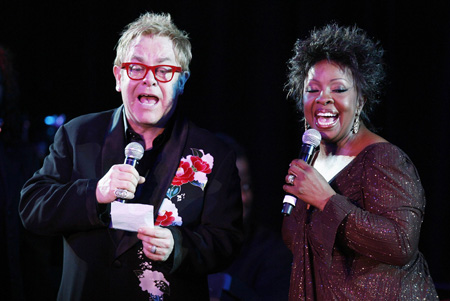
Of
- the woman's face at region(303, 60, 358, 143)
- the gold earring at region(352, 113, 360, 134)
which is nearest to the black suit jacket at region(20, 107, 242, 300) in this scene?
the woman's face at region(303, 60, 358, 143)

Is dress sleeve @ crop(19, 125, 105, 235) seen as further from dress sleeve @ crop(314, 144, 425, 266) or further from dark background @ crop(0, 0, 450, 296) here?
dark background @ crop(0, 0, 450, 296)

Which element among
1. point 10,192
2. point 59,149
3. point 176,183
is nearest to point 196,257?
point 176,183

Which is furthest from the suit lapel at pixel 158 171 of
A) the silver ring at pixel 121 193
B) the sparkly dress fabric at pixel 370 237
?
the sparkly dress fabric at pixel 370 237

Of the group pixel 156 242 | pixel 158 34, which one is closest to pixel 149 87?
pixel 158 34

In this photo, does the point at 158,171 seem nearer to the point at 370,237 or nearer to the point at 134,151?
the point at 134,151

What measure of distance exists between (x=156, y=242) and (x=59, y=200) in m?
0.41

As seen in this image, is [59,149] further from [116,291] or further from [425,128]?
[425,128]

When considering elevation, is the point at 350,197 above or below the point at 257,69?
below

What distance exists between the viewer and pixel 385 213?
1715mm

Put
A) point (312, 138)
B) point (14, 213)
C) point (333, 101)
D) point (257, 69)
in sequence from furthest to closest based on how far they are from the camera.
Result: point (257, 69)
point (14, 213)
point (333, 101)
point (312, 138)

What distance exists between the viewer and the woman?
5.59 feet

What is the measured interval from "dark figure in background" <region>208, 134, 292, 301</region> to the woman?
1015 millimetres

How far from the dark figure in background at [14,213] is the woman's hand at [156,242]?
4.19 ft

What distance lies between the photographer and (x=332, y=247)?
1.76 m
